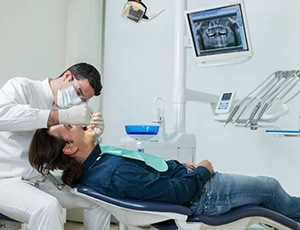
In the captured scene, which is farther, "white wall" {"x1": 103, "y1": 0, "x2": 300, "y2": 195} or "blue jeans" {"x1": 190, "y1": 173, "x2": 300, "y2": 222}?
"white wall" {"x1": 103, "y1": 0, "x2": 300, "y2": 195}

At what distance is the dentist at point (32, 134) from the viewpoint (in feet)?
5.04

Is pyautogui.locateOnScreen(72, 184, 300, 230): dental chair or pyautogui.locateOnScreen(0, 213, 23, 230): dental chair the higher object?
pyautogui.locateOnScreen(72, 184, 300, 230): dental chair

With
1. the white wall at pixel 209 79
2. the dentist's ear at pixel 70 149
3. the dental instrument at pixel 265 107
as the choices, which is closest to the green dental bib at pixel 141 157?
the dentist's ear at pixel 70 149

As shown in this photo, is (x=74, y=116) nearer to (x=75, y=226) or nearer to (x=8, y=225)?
(x=8, y=225)

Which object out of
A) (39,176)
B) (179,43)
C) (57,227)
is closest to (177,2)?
(179,43)

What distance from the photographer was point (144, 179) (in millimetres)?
1459

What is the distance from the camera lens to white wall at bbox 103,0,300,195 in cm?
283

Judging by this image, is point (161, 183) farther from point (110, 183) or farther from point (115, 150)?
point (115, 150)

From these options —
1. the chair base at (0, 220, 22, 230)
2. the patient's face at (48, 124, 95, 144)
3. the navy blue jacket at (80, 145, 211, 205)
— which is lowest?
the chair base at (0, 220, 22, 230)

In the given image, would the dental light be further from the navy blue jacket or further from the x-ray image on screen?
the navy blue jacket

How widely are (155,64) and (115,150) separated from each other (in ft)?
5.99

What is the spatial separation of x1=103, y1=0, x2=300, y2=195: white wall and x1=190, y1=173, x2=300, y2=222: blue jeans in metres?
1.14

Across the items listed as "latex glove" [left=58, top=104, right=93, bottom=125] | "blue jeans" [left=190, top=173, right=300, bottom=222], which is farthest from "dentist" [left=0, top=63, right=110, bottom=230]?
"blue jeans" [left=190, top=173, right=300, bottom=222]


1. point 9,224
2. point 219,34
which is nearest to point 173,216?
point 9,224
